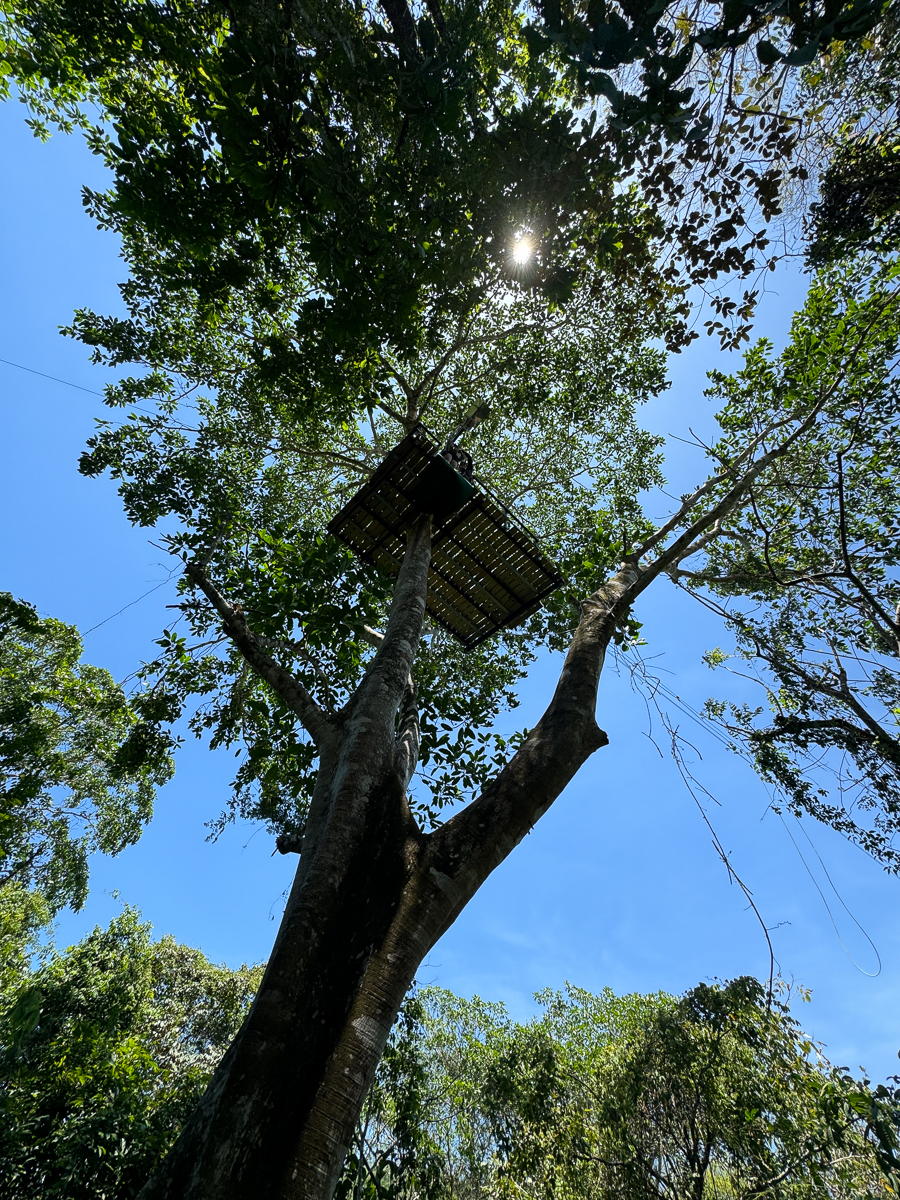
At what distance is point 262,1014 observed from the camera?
186 cm

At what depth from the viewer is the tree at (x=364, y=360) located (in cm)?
211

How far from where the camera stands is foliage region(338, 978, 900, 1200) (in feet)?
17.1

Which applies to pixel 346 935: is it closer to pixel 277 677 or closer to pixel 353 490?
pixel 277 677

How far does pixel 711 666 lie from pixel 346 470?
28.2ft

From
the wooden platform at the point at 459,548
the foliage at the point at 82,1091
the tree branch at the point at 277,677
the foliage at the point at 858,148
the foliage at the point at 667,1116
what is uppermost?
the foliage at the point at 858,148

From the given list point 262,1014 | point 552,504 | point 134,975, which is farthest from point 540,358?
point 134,975

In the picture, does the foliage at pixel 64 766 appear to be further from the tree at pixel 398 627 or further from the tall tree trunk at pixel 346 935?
the tall tree trunk at pixel 346 935

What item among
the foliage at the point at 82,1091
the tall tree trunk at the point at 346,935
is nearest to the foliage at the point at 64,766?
the foliage at the point at 82,1091

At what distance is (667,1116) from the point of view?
861 cm

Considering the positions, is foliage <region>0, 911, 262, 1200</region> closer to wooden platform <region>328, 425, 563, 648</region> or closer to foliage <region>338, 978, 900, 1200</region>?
foliage <region>338, 978, 900, 1200</region>

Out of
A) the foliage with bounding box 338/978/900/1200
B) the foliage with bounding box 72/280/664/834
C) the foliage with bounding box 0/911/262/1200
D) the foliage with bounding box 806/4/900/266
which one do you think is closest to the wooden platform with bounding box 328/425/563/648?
the foliage with bounding box 72/280/664/834

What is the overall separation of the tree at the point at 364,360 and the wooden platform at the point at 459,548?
47 centimetres

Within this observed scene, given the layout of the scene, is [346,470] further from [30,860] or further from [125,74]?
[30,860]

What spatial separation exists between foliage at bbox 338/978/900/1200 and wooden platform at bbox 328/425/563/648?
446 centimetres
